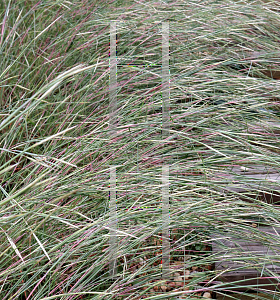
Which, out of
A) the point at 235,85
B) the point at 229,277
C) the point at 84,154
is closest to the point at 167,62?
the point at 235,85

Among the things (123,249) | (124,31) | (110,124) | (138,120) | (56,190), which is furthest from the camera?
(124,31)

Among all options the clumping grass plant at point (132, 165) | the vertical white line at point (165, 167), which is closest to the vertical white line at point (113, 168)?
the clumping grass plant at point (132, 165)

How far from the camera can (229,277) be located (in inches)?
51.8

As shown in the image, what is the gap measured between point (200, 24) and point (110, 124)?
3.02 ft

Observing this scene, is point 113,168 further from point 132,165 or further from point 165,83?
point 165,83

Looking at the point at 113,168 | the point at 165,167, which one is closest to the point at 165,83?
the point at 165,167

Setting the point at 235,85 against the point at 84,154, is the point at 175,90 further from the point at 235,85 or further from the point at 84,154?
the point at 84,154

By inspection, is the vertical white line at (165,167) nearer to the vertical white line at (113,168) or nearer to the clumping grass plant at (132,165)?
the clumping grass plant at (132,165)

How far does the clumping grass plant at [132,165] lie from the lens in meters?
1.08

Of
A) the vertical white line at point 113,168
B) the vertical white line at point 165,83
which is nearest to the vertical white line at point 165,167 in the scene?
the vertical white line at point 165,83

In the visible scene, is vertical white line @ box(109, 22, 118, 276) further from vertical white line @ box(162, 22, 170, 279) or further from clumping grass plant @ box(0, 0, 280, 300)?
vertical white line @ box(162, 22, 170, 279)

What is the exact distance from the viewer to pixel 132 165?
1.39 metres

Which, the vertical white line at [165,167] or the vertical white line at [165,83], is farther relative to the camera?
the vertical white line at [165,83]

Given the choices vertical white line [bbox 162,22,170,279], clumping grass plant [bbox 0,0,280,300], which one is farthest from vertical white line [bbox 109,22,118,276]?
vertical white line [bbox 162,22,170,279]
